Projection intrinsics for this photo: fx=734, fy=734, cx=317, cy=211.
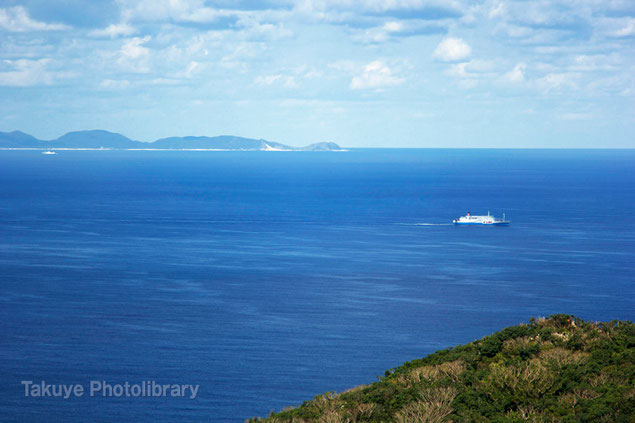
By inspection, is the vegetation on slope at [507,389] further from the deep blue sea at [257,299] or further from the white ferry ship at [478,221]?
the white ferry ship at [478,221]

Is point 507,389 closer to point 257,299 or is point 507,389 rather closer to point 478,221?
point 257,299

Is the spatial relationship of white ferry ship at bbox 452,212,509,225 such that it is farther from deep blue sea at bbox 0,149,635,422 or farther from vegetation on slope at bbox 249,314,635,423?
vegetation on slope at bbox 249,314,635,423

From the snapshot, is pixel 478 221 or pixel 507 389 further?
pixel 478 221

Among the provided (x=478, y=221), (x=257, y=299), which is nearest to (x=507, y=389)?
(x=257, y=299)

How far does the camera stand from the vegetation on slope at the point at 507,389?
108ft

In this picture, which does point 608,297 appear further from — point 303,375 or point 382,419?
point 382,419

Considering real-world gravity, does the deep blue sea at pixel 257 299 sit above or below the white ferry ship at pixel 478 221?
below

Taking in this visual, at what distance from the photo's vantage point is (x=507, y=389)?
36594 mm

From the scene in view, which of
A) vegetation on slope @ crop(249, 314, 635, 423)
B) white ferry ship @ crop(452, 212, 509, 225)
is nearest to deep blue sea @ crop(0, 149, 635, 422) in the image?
white ferry ship @ crop(452, 212, 509, 225)

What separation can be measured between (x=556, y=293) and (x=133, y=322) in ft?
185

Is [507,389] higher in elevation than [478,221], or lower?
higher

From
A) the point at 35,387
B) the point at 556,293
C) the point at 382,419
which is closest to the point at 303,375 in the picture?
the point at 35,387

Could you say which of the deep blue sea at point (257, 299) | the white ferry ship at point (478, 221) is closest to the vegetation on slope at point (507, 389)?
the deep blue sea at point (257, 299)

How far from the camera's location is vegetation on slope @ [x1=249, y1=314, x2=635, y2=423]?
3278 centimetres
